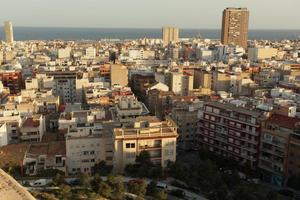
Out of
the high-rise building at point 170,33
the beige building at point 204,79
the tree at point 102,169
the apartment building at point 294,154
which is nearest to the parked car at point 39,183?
the tree at point 102,169

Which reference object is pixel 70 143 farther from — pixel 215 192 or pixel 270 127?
pixel 270 127

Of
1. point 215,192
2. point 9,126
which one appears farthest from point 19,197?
point 9,126

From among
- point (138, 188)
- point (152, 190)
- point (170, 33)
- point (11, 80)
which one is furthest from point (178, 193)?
point (170, 33)

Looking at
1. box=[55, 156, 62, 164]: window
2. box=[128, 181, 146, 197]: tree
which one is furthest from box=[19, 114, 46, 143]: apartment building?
box=[128, 181, 146, 197]: tree

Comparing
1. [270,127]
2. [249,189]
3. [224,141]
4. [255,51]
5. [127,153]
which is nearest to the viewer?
[249,189]

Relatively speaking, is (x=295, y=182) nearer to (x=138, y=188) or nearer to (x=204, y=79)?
(x=138, y=188)
